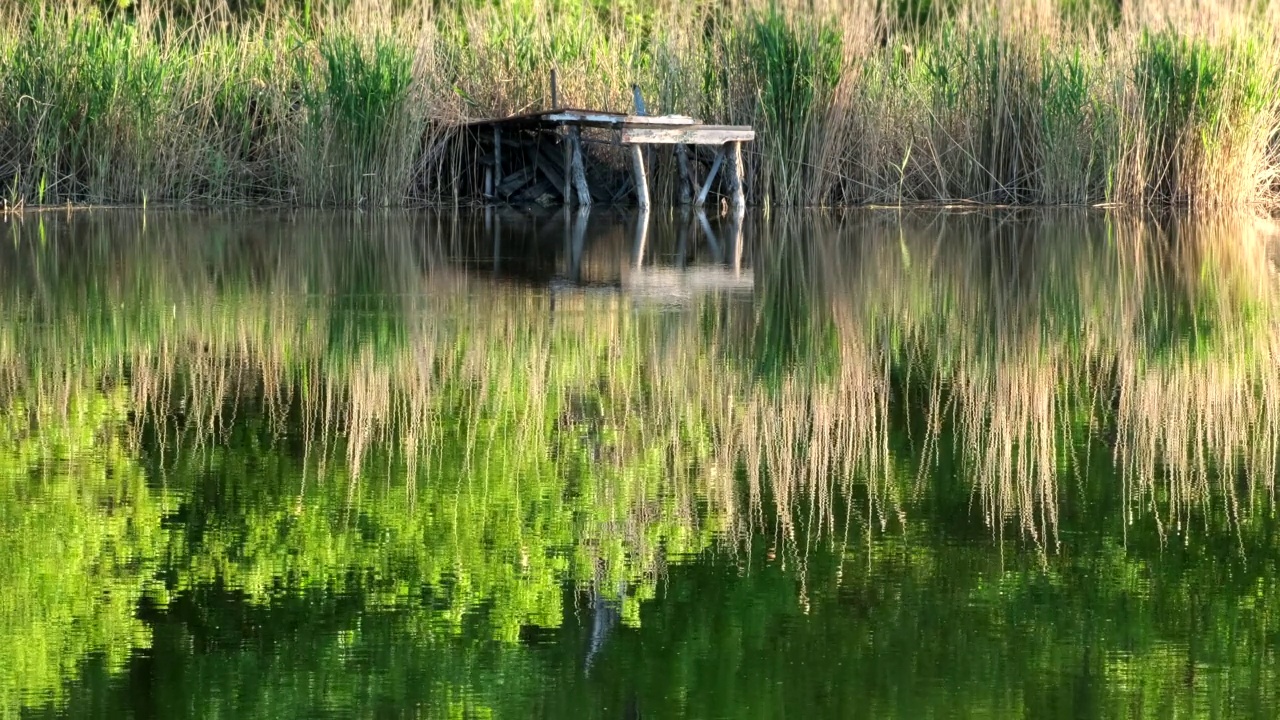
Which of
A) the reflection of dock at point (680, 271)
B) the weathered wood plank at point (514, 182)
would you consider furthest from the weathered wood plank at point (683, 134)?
the weathered wood plank at point (514, 182)

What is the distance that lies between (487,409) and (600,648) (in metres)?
2.26

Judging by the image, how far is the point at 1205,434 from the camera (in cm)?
504

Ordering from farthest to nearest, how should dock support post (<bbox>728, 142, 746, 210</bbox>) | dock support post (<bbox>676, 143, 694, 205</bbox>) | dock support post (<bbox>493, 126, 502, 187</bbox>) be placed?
dock support post (<bbox>493, 126, 502, 187</bbox>)
dock support post (<bbox>676, 143, 694, 205</bbox>)
dock support post (<bbox>728, 142, 746, 210</bbox>)

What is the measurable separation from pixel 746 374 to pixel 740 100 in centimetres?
1031

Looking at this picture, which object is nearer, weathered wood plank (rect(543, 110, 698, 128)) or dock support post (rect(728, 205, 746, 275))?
dock support post (rect(728, 205, 746, 275))

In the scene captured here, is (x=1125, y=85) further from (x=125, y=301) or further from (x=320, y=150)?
(x=125, y=301)

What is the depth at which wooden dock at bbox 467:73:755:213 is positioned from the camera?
49.4ft

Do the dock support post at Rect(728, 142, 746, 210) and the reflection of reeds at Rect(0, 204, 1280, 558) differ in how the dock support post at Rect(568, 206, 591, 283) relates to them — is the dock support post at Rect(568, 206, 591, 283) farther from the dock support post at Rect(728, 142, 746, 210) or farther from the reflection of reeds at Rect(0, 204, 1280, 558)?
the dock support post at Rect(728, 142, 746, 210)

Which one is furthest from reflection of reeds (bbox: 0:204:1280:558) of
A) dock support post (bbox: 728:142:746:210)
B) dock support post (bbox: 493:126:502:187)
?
dock support post (bbox: 493:126:502:187)

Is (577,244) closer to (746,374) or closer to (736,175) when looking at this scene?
(736,175)

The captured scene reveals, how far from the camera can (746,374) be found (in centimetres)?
598

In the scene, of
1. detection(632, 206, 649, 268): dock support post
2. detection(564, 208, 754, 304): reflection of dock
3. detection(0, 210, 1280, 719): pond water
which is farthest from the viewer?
detection(632, 206, 649, 268): dock support post

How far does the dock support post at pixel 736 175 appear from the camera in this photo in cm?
1562

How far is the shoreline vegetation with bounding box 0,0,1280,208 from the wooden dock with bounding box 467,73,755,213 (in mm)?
420
